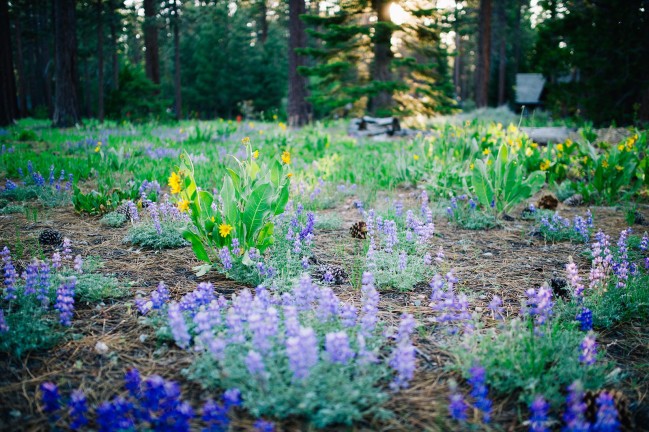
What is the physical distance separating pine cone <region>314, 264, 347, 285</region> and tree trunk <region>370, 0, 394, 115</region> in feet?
A: 35.1

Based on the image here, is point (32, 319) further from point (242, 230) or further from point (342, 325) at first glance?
point (342, 325)

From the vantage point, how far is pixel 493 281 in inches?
106

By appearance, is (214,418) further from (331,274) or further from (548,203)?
(548,203)

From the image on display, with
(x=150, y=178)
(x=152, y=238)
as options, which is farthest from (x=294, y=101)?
(x=152, y=238)

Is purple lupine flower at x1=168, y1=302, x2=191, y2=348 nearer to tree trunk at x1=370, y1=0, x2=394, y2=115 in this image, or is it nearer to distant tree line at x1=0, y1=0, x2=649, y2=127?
distant tree line at x1=0, y1=0, x2=649, y2=127

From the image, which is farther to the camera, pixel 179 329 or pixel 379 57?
pixel 379 57

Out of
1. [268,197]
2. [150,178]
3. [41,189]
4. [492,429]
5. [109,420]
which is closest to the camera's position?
[109,420]

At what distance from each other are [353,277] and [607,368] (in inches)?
51.2

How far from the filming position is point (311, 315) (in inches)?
78.0

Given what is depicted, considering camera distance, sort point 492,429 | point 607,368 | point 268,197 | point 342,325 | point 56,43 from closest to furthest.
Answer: point 492,429
point 607,368
point 342,325
point 268,197
point 56,43

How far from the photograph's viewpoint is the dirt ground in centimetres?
156

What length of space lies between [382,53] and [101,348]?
12.5 metres

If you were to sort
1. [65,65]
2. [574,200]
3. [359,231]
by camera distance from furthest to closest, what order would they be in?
[65,65]
[574,200]
[359,231]

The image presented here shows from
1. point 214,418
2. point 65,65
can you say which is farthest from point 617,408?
point 65,65
